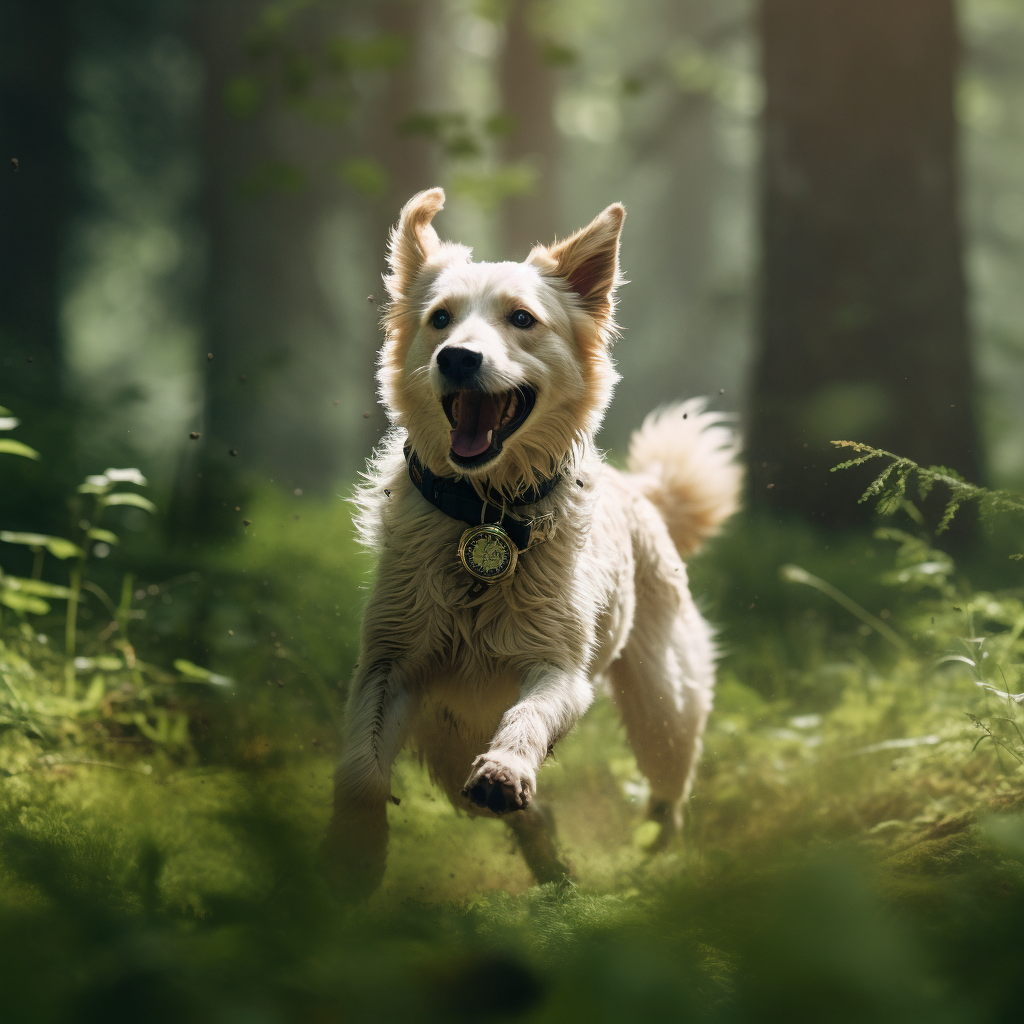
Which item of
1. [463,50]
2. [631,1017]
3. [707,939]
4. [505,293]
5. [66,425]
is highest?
[463,50]

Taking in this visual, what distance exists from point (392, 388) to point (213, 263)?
9.09 metres

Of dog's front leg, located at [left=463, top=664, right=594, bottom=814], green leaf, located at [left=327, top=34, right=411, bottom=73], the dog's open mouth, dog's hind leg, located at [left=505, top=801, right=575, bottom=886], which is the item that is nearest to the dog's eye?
the dog's open mouth

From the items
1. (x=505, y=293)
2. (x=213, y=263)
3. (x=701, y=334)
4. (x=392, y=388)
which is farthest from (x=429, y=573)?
(x=701, y=334)

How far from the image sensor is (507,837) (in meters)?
3.17

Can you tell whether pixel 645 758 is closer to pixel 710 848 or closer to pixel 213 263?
pixel 710 848

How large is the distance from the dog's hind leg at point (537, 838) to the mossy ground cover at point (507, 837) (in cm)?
8

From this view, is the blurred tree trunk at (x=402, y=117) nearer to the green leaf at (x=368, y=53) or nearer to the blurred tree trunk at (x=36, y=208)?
the green leaf at (x=368, y=53)

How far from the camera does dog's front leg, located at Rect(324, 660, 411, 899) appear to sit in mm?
2305

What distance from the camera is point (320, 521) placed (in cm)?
657

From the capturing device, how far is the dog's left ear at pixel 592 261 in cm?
300

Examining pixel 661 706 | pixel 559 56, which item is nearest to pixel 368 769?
pixel 661 706

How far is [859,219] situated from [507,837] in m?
5.27

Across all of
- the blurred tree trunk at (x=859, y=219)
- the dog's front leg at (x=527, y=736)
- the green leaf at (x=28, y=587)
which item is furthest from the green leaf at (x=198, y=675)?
the blurred tree trunk at (x=859, y=219)

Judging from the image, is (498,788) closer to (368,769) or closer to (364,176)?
(368,769)
